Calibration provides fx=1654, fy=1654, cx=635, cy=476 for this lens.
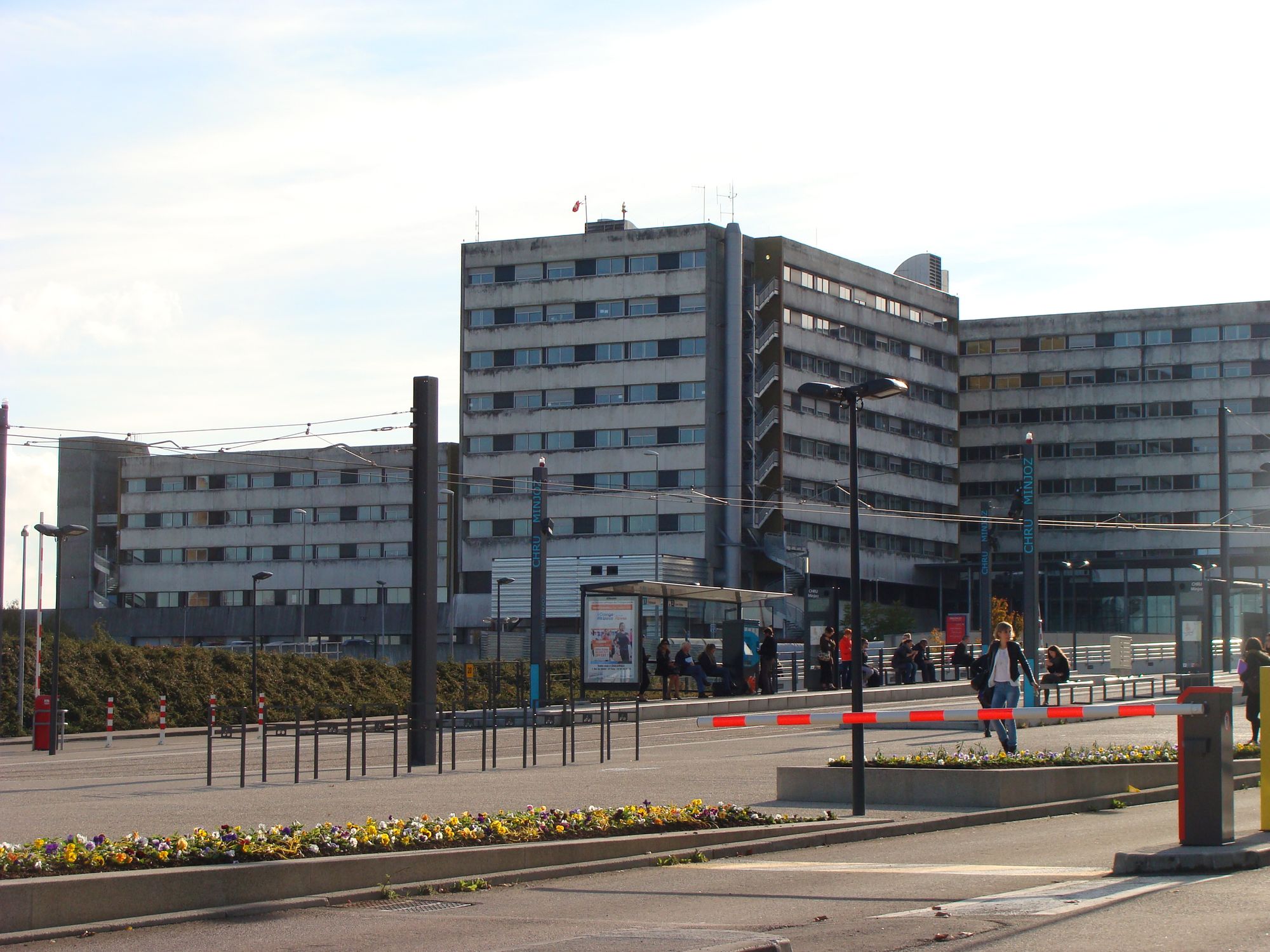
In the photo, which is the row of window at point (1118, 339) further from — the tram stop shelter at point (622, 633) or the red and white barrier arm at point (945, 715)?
the red and white barrier arm at point (945, 715)

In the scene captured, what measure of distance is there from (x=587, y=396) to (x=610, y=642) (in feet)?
181

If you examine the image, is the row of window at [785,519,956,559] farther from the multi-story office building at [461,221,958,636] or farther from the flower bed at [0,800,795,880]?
the flower bed at [0,800,795,880]

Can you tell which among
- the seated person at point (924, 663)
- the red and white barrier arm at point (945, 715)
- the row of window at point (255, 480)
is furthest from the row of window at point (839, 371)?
the red and white barrier arm at point (945, 715)

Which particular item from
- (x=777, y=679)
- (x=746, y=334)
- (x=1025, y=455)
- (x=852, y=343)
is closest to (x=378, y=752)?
(x=777, y=679)

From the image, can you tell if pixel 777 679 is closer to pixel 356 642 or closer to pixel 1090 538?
pixel 356 642

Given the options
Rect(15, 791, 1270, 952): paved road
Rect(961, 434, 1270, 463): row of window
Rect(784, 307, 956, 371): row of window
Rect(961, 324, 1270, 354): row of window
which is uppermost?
Rect(961, 324, 1270, 354): row of window

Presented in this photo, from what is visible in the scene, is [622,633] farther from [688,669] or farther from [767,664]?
[767,664]

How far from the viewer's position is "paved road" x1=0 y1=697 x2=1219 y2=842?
1536cm

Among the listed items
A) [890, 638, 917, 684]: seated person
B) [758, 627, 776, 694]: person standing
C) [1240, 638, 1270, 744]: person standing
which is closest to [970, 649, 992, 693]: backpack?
[1240, 638, 1270, 744]: person standing

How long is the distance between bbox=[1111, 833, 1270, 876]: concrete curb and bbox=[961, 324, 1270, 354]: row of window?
98.8 meters

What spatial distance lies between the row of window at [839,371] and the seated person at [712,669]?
47172mm

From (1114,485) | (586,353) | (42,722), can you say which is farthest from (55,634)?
(1114,485)

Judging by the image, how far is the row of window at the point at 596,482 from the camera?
288 ft

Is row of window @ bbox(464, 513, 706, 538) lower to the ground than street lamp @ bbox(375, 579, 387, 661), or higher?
higher
